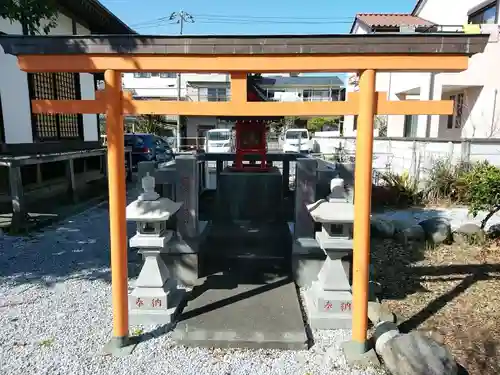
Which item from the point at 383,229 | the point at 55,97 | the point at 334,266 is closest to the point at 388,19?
the point at 383,229

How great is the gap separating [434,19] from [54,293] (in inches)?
745

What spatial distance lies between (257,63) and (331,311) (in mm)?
2719

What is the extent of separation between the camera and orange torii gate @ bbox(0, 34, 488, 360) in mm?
3123

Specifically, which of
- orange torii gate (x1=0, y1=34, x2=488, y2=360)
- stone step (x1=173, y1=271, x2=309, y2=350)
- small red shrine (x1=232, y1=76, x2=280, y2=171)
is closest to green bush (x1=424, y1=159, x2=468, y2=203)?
small red shrine (x1=232, y1=76, x2=280, y2=171)

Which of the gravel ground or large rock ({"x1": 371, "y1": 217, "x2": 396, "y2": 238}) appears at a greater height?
large rock ({"x1": 371, "y1": 217, "x2": 396, "y2": 238})

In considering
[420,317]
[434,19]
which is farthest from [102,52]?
[434,19]

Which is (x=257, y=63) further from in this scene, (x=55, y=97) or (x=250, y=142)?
(x=55, y=97)

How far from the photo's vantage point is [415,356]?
302cm

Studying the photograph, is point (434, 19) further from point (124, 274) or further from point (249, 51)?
point (124, 274)

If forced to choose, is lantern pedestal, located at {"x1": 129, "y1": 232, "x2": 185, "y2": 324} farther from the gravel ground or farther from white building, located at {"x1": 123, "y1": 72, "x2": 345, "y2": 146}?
white building, located at {"x1": 123, "y1": 72, "x2": 345, "y2": 146}

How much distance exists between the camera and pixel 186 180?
5074 millimetres

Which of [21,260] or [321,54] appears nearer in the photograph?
[321,54]

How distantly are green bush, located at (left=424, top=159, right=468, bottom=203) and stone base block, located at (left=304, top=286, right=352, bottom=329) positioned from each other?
6.67m

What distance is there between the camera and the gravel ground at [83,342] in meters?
3.26
